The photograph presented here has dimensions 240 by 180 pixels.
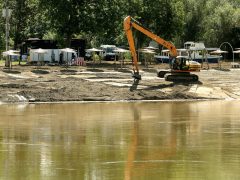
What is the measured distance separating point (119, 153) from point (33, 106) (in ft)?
73.1

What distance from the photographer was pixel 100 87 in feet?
173

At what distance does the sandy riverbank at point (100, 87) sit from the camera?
4962 centimetres

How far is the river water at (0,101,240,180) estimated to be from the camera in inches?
775

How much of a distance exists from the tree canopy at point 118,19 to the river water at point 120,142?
114 feet

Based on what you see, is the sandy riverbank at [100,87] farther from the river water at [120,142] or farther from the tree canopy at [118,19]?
the tree canopy at [118,19]

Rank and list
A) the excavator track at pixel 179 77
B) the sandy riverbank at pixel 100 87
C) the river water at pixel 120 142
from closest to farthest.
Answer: the river water at pixel 120 142 → the sandy riverbank at pixel 100 87 → the excavator track at pixel 179 77

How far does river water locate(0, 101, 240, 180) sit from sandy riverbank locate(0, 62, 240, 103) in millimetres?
5334

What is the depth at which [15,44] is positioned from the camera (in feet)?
330

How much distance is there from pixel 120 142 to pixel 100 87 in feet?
86.8

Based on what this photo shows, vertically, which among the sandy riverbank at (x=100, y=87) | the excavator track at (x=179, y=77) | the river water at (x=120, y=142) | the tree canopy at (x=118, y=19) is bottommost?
the river water at (x=120, y=142)

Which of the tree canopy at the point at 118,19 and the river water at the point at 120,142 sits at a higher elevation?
the tree canopy at the point at 118,19

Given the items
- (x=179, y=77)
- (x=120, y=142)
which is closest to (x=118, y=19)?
(x=179, y=77)

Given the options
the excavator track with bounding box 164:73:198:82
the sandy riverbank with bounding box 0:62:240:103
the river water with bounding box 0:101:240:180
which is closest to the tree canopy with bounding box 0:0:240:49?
the sandy riverbank with bounding box 0:62:240:103

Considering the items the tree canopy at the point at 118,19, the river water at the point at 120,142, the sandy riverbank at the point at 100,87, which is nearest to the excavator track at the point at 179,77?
the sandy riverbank at the point at 100,87
